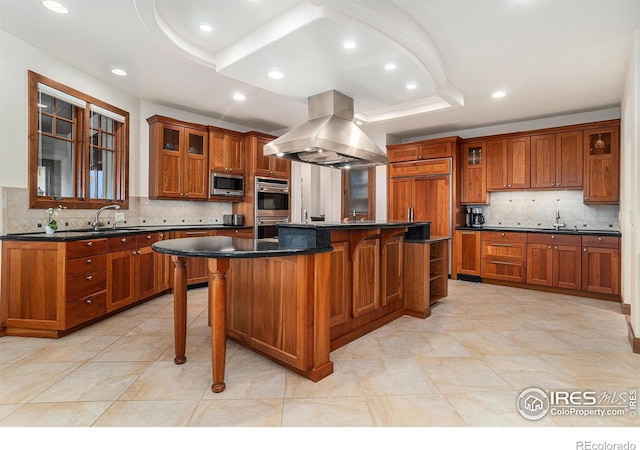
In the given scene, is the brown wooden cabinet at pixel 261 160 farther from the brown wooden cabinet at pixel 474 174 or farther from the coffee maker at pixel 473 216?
the coffee maker at pixel 473 216

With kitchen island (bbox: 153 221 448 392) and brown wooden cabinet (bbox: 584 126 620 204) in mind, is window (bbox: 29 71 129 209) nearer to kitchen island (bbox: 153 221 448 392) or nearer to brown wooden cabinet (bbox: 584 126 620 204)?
kitchen island (bbox: 153 221 448 392)

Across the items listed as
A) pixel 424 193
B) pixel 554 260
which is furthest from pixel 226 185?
pixel 554 260

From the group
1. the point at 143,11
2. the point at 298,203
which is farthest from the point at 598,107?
the point at 143,11

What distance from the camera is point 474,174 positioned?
18.0 feet

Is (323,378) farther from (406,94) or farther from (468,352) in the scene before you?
(406,94)

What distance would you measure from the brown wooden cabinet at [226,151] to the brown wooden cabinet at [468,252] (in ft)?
12.6

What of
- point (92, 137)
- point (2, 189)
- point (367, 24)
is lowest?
point (2, 189)

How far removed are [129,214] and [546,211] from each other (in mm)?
6229

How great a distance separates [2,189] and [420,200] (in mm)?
5411

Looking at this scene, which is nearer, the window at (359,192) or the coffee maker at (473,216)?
the coffee maker at (473,216)

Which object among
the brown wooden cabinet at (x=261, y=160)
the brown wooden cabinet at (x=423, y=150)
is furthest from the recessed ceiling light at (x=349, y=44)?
the brown wooden cabinet at (x=423, y=150)

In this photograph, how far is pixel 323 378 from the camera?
2.16 m

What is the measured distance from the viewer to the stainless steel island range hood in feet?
10.3

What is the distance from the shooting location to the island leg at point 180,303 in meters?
2.28
